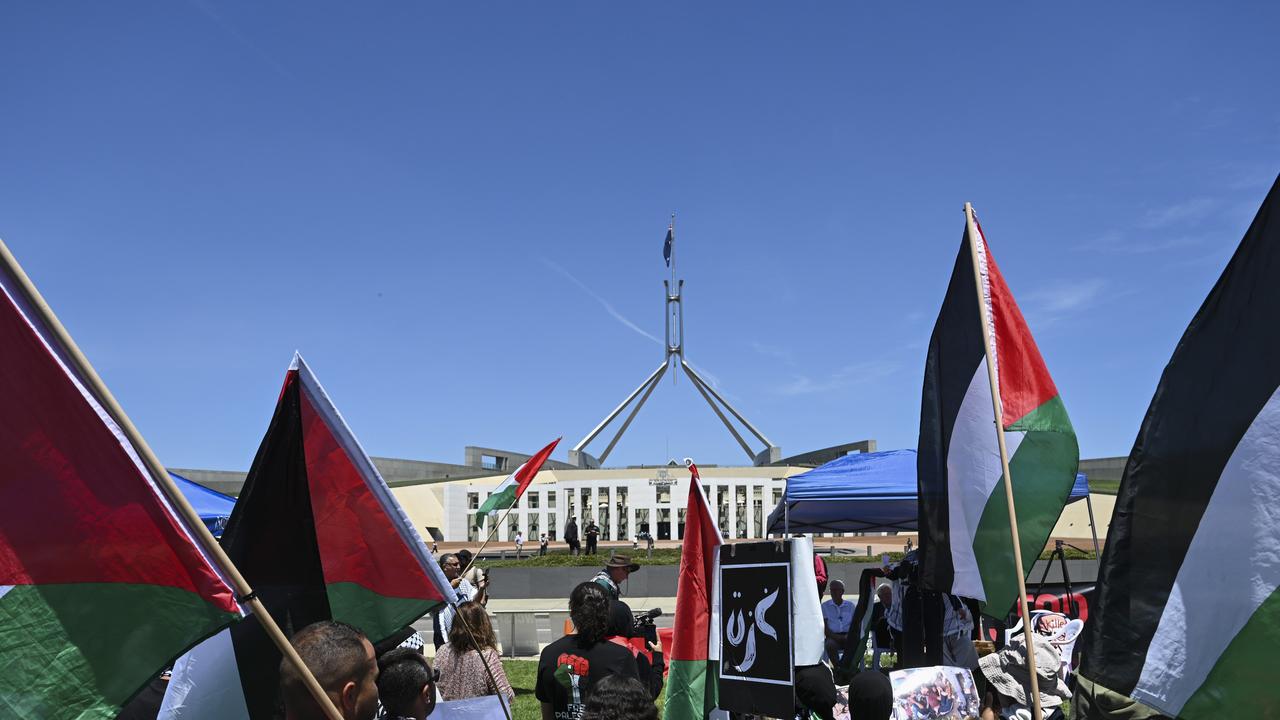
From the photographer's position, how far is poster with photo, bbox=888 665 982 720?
500 centimetres

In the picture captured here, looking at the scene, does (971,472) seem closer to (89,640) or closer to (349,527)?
(349,527)

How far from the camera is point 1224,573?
9.60 ft

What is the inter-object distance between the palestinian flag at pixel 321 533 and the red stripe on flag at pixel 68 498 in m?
1.00

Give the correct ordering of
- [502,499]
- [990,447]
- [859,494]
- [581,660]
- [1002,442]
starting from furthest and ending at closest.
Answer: [502,499], [859,494], [990,447], [581,660], [1002,442]

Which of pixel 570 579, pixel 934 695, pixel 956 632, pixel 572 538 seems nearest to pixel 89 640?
pixel 934 695

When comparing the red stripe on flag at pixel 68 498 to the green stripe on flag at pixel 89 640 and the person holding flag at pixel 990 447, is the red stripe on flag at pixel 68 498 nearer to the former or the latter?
the green stripe on flag at pixel 89 640

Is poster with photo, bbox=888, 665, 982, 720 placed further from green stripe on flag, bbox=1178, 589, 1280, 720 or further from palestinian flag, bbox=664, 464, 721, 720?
green stripe on flag, bbox=1178, 589, 1280, 720

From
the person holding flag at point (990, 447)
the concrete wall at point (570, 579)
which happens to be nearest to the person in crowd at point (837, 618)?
the person holding flag at point (990, 447)

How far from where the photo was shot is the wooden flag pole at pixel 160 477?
2.58 meters

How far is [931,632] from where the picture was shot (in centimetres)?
911

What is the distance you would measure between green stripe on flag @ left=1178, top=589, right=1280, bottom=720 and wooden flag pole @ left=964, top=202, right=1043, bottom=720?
787 millimetres

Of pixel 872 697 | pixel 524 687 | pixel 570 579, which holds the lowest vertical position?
pixel 524 687

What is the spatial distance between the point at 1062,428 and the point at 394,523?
3.35 meters

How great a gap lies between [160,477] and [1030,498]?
13.0 feet
